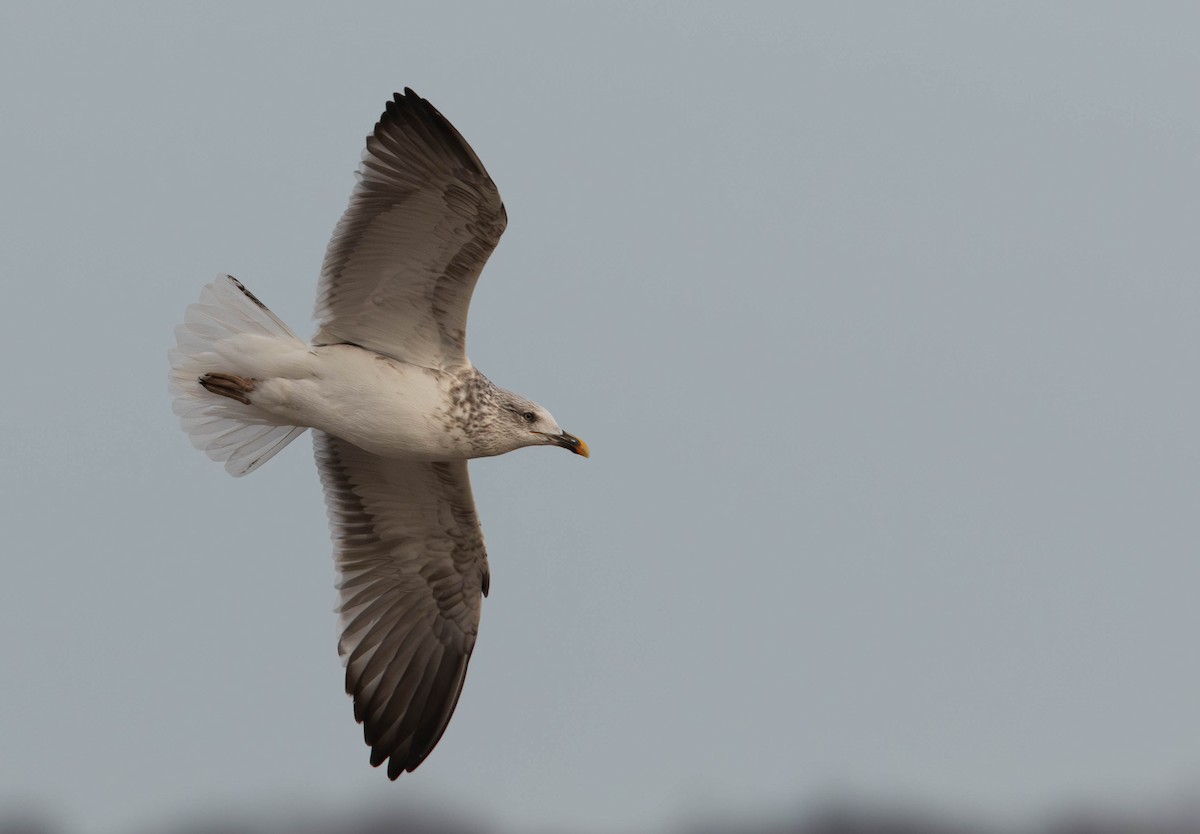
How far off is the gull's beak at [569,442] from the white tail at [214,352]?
3.85 feet

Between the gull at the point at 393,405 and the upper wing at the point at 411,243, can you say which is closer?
the upper wing at the point at 411,243

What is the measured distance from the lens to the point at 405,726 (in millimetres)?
7836

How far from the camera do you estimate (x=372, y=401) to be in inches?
268

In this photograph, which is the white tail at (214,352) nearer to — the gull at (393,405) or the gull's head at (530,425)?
the gull at (393,405)

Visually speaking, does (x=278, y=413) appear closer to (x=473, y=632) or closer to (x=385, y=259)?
(x=385, y=259)

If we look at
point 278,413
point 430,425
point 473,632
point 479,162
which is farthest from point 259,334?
point 473,632

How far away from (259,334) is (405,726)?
6.79 feet

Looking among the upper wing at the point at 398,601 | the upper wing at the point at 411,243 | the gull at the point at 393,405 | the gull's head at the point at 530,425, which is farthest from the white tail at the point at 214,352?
the gull's head at the point at 530,425

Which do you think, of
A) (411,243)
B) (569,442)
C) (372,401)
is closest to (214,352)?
(372,401)

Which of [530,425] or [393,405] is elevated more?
[530,425]

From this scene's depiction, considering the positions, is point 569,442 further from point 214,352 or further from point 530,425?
point 214,352

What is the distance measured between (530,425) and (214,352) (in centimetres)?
140

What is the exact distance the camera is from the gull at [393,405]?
656cm

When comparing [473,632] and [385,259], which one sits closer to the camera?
[385,259]
